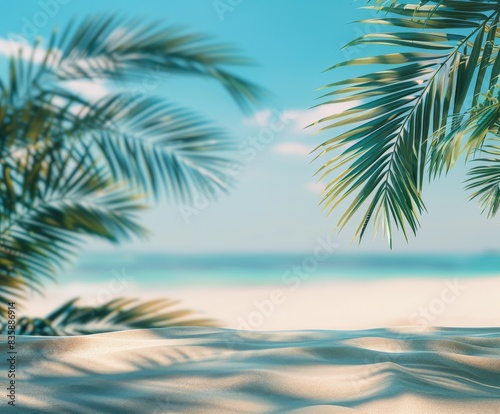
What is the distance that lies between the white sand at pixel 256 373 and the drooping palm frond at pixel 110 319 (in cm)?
17

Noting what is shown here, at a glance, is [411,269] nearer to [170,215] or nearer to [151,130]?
[170,215]

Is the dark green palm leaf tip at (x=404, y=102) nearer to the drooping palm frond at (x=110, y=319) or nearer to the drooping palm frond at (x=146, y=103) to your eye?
the drooping palm frond at (x=146, y=103)

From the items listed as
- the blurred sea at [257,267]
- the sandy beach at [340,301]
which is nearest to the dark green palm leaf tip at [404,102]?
the sandy beach at [340,301]

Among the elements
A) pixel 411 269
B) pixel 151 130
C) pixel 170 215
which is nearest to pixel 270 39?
pixel 170 215

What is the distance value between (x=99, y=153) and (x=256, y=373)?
36.9 inches

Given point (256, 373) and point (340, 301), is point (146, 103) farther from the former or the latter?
point (340, 301)

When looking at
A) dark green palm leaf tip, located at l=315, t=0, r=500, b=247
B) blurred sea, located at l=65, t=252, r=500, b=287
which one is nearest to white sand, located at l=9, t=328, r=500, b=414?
dark green palm leaf tip, located at l=315, t=0, r=500, b=247

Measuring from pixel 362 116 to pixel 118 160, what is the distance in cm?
67

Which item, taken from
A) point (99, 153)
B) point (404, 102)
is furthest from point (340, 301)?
point (404, 102)

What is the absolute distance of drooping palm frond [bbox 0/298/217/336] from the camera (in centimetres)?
154

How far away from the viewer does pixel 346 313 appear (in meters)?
5.82

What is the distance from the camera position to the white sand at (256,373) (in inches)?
32.4

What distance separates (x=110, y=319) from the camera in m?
1.56

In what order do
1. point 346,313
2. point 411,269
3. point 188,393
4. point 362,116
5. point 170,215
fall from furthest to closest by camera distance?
point 170,215
point 411,269
point 346,313
point 362,116
point 188,393
